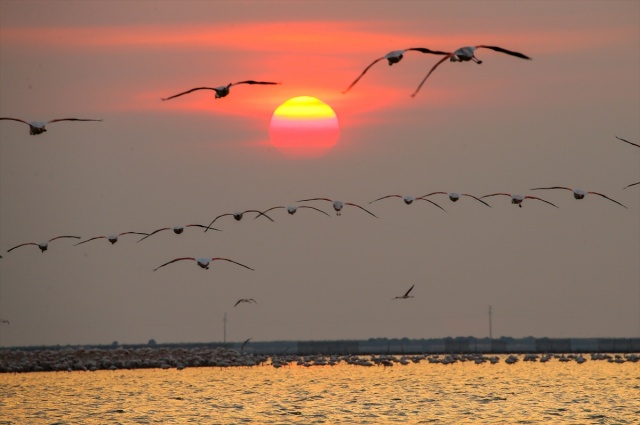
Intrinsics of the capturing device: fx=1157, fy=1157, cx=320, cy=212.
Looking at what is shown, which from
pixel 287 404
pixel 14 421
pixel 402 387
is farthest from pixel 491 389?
pixel 14 421

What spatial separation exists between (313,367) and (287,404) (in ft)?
261

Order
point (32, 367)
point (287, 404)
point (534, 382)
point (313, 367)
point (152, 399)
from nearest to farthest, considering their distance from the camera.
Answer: point (287, 404) < point (152, 399) < point (534, 382) < point (32, 367) < point (313, 367)

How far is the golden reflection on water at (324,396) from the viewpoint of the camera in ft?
268

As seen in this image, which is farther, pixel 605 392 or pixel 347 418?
pixel 605 392

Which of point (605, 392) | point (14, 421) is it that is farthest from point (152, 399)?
point (605, 392)

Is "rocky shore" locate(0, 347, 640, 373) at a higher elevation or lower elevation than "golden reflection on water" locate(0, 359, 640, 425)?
higher

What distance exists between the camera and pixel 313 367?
6786 inches

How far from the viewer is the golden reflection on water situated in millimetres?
81731

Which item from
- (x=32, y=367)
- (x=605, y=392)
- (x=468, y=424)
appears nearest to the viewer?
(x=468, y=424)

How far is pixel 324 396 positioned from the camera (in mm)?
103750

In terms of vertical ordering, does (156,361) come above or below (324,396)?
above

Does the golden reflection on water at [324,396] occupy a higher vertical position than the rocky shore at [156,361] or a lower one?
lower

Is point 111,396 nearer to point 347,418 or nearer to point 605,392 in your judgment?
point 347,418

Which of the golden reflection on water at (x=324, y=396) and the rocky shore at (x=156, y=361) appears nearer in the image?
the golden reflection on water at (x=324, y=396)
